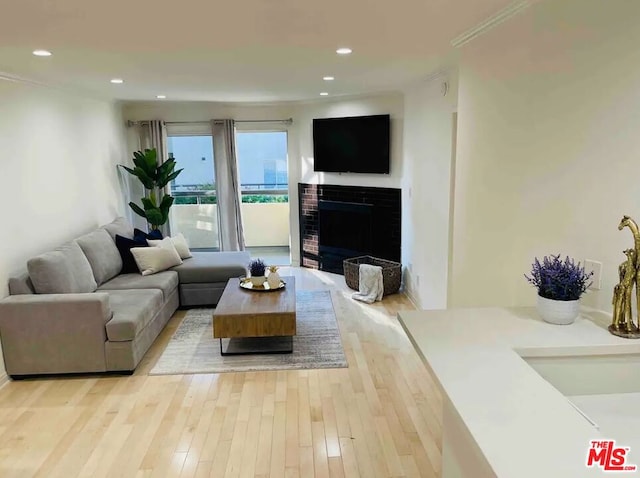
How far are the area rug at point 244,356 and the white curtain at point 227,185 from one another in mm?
2137

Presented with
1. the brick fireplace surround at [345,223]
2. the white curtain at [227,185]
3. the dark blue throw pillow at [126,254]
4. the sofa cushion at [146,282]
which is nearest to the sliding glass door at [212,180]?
the white curtain at [227,185]

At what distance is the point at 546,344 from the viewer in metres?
1.74

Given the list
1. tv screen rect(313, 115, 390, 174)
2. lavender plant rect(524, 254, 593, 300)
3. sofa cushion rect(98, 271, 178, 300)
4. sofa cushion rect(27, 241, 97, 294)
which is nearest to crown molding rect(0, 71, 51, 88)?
sofa cushion rect(27, 241, 97, 294)

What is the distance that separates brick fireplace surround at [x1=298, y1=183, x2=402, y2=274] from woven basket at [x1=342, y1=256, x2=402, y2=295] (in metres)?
0.18

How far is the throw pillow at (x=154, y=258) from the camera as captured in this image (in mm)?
5211

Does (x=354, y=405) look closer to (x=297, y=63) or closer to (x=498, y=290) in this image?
(x=498, y=290)

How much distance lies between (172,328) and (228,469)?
2409mm

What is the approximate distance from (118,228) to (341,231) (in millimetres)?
2885

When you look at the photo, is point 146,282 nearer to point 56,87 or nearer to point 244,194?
point 56,87

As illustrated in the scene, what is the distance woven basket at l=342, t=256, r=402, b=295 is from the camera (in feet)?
18.8

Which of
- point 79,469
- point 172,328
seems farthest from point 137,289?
point 79,469

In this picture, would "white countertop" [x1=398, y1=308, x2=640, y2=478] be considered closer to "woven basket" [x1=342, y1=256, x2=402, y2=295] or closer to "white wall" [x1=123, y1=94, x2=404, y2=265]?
"woven basket" [x1=342, y1=256, x2=402, y2=295]

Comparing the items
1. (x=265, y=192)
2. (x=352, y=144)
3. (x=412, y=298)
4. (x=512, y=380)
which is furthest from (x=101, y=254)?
(x=512, y=380)

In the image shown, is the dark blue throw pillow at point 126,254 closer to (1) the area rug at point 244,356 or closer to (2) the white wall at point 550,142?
(1) the area rug at point 244,356
